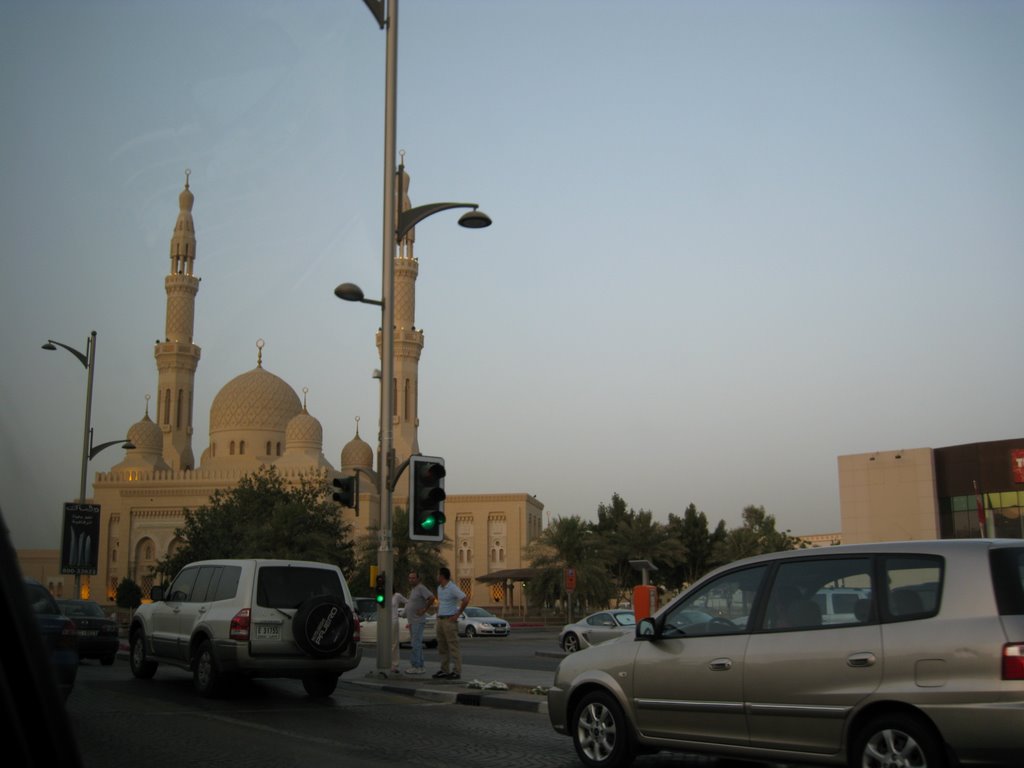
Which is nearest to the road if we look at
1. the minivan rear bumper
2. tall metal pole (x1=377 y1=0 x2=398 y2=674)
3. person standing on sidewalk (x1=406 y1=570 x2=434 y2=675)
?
the minivan rear bumper

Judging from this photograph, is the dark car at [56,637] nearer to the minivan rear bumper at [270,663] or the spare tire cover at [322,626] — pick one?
the minivan rear bumper at [270,663]

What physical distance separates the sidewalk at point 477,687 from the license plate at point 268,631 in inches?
87.4

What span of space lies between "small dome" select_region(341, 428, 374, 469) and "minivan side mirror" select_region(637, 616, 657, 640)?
70.5 metres

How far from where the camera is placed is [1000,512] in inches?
1989

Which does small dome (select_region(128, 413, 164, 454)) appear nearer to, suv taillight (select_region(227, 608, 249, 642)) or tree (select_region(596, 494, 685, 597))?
tree (select_region(596, 494, 685, 597))

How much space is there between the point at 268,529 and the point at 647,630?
43132 millimetres

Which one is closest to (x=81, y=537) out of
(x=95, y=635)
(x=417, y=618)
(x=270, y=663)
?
(x=95, y=635)

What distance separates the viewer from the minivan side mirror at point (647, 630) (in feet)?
26.0

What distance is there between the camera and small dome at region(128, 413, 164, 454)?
76875 millimetres

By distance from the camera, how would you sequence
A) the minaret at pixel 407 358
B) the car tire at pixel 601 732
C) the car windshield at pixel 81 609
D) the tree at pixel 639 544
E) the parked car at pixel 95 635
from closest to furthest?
1. the car tire at pixel 601 732
2. the parked car at pixel 95 635
3. the car windshield at pixel 81 609
4. the tree at pixel 639 544
5. the minaret at pixel 407 358

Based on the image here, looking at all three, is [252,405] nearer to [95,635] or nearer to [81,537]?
[81,537]

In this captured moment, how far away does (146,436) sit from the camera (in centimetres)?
7725

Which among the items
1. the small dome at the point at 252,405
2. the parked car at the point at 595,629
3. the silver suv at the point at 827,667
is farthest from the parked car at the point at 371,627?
the small dome at the point at 252,405

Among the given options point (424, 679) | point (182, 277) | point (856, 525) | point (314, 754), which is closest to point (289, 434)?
point (182, 277)
